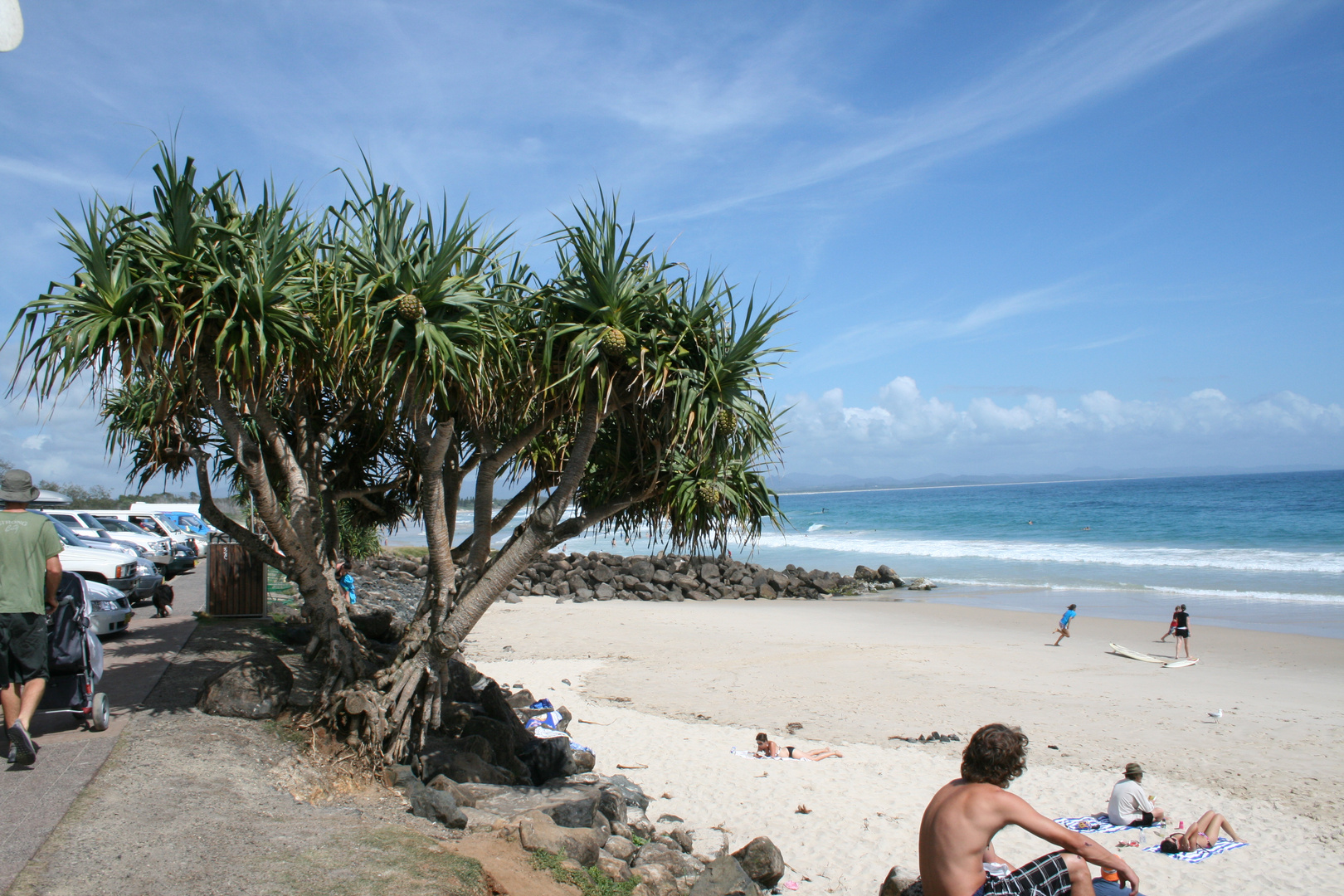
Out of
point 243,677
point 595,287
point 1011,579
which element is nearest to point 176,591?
point 243,677

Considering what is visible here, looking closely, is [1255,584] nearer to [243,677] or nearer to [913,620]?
[913,620]

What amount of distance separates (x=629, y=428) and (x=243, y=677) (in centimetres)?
406

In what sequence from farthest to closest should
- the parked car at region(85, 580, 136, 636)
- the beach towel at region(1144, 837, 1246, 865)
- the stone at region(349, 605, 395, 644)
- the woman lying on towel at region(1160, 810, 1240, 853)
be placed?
the stone at region(349, 605, 395, 644)
the parked car at region(85, 580, 136, 636)
the woman lying on towel at region(1160, 810, 1240, 853)
the beach towel at region(1144, 837, 1246, 865)

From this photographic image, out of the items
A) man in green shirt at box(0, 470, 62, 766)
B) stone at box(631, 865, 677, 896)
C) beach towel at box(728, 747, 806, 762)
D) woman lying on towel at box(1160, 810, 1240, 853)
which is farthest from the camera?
beach towel at box(728, 747, 806, 762)

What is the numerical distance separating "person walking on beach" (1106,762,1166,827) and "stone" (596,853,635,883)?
4.80m

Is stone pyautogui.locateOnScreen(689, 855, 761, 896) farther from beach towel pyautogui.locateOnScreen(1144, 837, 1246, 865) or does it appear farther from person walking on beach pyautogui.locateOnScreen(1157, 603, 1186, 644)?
person walking on beach pyautogui.locateOnScreen(1157, 603, 1186, 644)

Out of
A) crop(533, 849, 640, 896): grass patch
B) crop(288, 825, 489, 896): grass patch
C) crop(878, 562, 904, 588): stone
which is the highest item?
crop(288, 825, 489, 896): grass patch

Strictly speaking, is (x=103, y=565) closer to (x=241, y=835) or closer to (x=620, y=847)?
(x=241, y=835)

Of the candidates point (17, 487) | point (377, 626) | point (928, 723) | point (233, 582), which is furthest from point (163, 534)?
point (928, 723)

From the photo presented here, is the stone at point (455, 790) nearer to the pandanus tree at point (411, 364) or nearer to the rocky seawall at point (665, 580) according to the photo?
the pandanus tree at point (411, 364)

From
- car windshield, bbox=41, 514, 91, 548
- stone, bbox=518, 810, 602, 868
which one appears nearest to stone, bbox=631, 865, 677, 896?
stone, bbox=518, 810, 602, 868

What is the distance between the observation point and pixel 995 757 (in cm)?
356

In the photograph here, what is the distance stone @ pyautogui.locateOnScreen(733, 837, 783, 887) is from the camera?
20.3 feet

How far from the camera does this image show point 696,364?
266 inches
